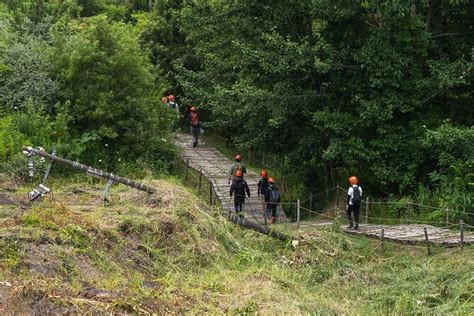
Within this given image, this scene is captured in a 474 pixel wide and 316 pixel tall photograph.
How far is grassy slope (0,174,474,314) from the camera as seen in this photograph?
1016cm

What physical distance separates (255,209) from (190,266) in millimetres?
7860

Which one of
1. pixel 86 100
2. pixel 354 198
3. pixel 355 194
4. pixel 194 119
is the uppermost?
pixel 86 100

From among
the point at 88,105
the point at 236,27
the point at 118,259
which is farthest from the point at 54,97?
the point at 118,259

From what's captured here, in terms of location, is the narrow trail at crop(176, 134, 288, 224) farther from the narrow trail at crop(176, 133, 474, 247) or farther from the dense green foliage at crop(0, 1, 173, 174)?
the dense green foliage at crop(0, 1, 173, 174)

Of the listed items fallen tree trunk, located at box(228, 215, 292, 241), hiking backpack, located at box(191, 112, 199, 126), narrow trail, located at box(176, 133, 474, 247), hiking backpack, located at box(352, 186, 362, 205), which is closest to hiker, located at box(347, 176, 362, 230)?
hiking backpack, located at box(352, 186, 362, 205)

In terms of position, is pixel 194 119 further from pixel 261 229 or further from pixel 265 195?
pixel 261 229

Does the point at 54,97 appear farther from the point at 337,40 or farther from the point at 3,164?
the point at 337,40

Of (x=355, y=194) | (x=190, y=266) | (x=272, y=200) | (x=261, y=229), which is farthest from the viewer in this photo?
Answer: (x=272, y=200)

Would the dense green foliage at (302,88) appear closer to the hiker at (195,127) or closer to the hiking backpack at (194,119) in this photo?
the hiking backpack at (194,119)

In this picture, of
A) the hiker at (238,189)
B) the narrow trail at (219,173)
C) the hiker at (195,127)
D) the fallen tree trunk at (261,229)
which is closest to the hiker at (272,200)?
the narrow trail at (219,173)

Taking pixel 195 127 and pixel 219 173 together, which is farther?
pixel 195 127

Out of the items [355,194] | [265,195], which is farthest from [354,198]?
[265,195]

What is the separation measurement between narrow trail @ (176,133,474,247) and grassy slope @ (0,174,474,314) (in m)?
0.49

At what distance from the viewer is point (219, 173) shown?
23.3 meters
